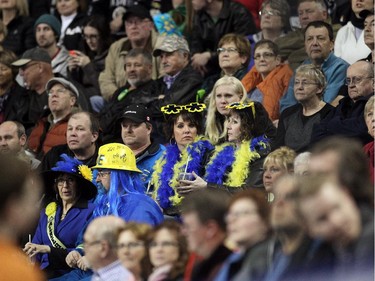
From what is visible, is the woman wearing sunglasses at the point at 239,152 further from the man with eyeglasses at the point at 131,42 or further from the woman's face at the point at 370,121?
the man with eyeglasses at the point at 131,42

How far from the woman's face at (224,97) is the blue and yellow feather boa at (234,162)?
2.05 ft

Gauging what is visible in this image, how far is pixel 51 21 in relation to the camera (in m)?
14.2

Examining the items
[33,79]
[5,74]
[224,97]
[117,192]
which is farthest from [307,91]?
[5,74]

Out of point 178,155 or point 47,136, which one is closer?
point 178,155

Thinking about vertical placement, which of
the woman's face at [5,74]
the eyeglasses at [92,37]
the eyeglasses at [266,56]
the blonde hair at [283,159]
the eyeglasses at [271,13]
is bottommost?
the woman's face at [5,74]

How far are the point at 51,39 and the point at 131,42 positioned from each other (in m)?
1.19

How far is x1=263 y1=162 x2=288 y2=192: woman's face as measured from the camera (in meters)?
8.45

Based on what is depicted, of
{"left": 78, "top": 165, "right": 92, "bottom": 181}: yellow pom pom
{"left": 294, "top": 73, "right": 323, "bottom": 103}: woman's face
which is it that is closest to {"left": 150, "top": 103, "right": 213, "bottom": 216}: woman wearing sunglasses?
{"left": 78, "top": 165, "right": 92, "bottom": 181}: yellow pom pom

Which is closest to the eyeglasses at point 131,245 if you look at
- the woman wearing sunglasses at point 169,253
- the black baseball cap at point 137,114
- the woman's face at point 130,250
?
the woman's face at point 130,250

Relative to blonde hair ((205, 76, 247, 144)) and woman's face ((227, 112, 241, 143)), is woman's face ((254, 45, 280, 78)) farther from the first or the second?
woman's face ((227, 112, 241, 143))

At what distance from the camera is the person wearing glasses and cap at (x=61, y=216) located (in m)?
9.41

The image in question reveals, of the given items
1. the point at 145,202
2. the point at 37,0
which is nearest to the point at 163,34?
the point at 37,0

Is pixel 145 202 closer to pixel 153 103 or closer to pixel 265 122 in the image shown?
pixel 265 122

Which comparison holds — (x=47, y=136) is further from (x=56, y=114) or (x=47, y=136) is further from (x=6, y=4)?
(x=6, y=4)
